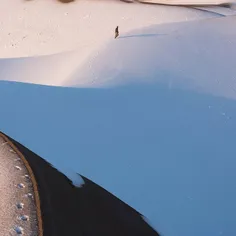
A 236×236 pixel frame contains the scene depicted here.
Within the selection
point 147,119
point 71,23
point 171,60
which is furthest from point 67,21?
point 147,119

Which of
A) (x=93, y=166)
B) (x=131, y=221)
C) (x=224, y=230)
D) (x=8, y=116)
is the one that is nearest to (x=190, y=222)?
(x=224, y=230)

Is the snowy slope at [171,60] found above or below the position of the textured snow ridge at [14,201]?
above

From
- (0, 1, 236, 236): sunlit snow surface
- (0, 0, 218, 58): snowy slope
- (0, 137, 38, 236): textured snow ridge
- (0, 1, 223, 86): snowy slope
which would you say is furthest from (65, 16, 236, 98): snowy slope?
(0, 137, 38, 236): textured snow ridge

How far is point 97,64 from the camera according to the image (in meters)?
16.8

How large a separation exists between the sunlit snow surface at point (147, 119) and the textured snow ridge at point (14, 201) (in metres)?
1.20

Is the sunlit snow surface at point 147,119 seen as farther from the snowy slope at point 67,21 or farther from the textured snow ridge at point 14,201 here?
the snowy slope at point 67,21

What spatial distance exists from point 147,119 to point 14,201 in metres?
5.72

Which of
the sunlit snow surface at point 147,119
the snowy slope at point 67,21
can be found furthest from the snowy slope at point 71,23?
the sunlit snow surface at point 147,119

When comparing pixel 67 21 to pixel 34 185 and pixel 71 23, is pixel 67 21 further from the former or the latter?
pixel 34 185

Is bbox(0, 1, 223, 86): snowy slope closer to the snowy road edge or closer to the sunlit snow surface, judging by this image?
the sunlit snow surface

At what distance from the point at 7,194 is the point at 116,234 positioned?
215cm

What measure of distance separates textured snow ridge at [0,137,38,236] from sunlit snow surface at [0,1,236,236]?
1.20 meters

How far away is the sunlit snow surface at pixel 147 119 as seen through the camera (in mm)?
9469

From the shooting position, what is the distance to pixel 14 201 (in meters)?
7.69
